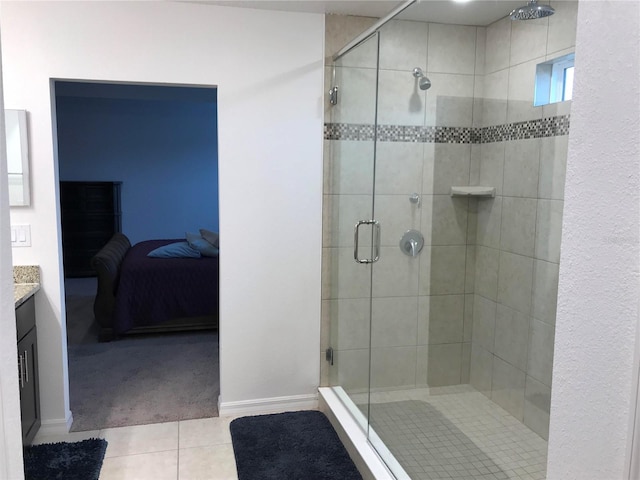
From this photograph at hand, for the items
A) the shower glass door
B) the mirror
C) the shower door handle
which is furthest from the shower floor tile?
the mirror

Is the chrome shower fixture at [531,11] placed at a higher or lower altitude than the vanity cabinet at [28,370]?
higher

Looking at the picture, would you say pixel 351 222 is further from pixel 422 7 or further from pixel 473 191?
pixel 422 7

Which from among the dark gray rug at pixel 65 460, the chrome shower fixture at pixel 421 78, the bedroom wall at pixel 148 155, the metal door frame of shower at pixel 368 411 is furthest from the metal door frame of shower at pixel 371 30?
the bedroom wall at pixel 148 155

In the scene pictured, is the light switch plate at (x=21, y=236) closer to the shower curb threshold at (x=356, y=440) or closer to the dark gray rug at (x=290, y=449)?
the dark gray rug at (x=290, y=449)

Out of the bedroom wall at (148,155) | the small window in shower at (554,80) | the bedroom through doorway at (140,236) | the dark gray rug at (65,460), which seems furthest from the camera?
the bedroom wall at (148,155)

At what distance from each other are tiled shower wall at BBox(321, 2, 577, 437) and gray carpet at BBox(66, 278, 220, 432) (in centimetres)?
116

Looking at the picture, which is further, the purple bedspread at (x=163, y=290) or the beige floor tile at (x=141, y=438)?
the purple bedspread at (x=163, y=290)

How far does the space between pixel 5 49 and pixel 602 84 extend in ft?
9.57

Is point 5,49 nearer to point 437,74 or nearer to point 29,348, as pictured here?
point 29,348

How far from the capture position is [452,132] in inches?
106

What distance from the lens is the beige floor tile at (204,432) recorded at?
287 cm

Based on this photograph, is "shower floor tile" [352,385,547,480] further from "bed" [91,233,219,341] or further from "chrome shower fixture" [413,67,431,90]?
"bed" [91,233,219,341]

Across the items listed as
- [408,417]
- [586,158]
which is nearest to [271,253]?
[408,417]

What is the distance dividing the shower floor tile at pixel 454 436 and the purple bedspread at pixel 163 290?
7.31 ft
